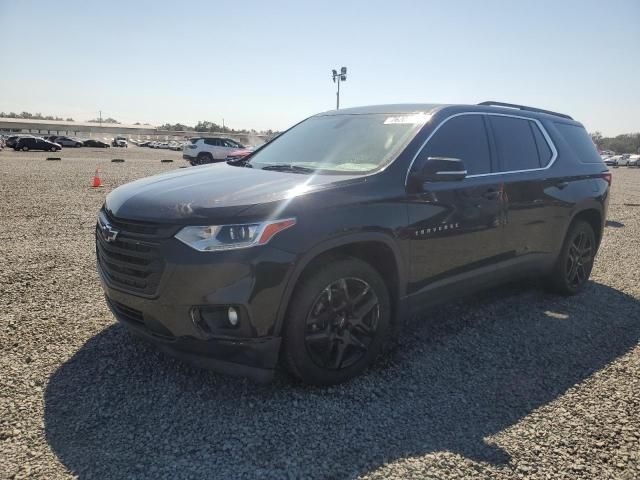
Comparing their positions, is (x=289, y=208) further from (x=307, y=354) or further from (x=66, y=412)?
(x=66, y=412)

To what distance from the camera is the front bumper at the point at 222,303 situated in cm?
256

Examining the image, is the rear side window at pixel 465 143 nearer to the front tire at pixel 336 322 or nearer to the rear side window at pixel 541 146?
the rear side window at pixel 541 146

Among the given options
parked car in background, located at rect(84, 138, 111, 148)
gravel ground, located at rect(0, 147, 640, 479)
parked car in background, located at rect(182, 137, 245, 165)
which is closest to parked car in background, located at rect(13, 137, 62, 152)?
parked car in background, located at rect(84, 138, 111, 148)

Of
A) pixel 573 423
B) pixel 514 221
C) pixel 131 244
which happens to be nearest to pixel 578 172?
pixel 514 221

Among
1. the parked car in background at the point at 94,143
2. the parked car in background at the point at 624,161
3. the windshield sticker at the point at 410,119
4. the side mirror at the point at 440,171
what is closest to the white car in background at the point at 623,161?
the parked car in background at the point at 624,161

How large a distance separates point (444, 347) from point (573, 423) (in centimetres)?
111

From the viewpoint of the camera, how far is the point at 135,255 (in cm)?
278

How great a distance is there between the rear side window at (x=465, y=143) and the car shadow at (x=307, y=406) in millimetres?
1428

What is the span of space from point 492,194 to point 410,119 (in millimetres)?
924

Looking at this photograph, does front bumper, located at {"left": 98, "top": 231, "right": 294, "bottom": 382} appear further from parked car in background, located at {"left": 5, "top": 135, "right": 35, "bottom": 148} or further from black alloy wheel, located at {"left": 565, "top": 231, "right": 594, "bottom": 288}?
parked car in background, located at {"left": 5, "top": 135, "right": 35, "bottom": 148}

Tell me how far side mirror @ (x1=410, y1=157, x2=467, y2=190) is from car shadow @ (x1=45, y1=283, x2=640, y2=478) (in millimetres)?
1329

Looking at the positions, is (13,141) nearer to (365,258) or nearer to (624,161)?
(365,258)

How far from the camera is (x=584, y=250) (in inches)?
204

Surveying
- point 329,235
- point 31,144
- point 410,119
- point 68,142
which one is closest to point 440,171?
point 410,119
